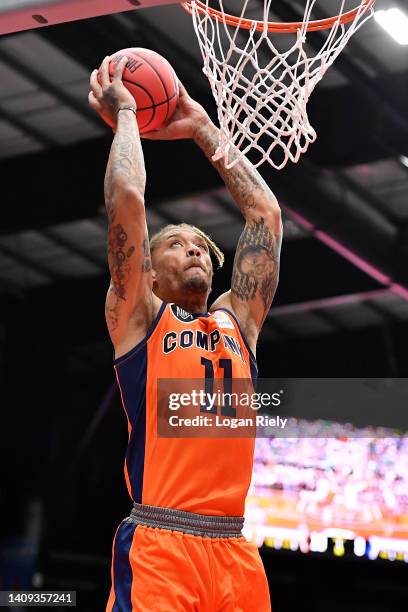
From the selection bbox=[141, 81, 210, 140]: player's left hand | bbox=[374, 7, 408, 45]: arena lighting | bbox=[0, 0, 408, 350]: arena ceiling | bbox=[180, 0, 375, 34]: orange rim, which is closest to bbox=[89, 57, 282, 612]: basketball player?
bbox=[141, 81, 210, 140]: player's left hand

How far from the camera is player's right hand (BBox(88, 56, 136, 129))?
3371 mm

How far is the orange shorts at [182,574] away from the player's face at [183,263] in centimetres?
85

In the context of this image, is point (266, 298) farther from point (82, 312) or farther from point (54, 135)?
point (82, 312)

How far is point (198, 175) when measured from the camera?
8.85 m

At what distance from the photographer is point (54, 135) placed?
8852 mm

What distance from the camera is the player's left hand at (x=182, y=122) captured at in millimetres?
3666

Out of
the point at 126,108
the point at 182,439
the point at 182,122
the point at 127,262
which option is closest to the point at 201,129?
the point at 182,122

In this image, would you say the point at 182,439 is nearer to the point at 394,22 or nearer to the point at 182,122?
the point at 182,122

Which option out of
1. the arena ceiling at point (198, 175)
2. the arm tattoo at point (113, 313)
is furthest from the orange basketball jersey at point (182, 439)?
the arena ceiling at point (198, 175)

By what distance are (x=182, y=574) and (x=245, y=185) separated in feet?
4.88

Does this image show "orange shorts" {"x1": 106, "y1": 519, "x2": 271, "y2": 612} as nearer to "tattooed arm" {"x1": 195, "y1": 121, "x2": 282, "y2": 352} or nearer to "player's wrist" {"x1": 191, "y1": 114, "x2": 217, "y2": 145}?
"tattooed arm" {"x1": 195, "y1": 121, "x2": 282, "y2": 352}

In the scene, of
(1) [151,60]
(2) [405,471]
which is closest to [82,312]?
(2) [405,471]

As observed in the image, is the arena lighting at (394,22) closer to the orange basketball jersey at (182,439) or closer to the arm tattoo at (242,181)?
the arm tattoo at (242,181)

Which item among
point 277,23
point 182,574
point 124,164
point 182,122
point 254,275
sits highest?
point 277,23
